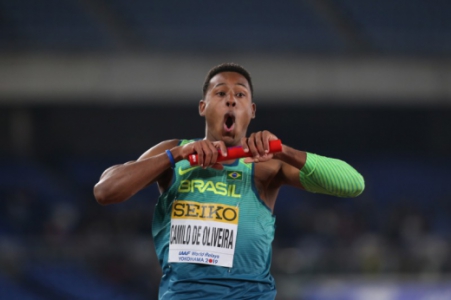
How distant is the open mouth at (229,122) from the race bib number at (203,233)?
35 cm

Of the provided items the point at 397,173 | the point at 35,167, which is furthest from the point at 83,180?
the point at 397,173

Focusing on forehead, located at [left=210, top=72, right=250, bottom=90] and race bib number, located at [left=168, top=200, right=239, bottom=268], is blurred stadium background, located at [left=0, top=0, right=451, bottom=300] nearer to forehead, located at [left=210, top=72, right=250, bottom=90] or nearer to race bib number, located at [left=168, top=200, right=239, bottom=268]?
forehead, located at [left=210, top=72, right=250, bottom=90]

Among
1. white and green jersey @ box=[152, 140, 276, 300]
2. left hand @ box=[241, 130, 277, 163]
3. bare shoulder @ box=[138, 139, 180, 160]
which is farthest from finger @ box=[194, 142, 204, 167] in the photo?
bare shoulder @ box=[138, 139, 180, 160]

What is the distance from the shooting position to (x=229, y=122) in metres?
3.43

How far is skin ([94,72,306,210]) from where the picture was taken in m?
3.04

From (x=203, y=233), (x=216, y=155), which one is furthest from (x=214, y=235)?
(x=216, y=155)

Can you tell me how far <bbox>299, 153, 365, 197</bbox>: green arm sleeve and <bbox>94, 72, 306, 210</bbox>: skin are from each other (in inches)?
2.1

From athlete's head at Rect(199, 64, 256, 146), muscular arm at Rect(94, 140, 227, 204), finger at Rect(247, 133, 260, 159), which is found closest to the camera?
finger at Rect(247, 133, 260, 159)

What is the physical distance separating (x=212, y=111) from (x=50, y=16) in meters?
10.1

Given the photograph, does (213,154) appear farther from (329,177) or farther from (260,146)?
(329,177)

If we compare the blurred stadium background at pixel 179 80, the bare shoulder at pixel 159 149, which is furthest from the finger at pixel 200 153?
the blurred stadium background at pixel 179 80

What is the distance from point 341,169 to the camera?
3.33 metres

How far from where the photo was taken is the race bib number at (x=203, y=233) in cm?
325

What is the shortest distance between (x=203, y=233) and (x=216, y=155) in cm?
Answer: 43
